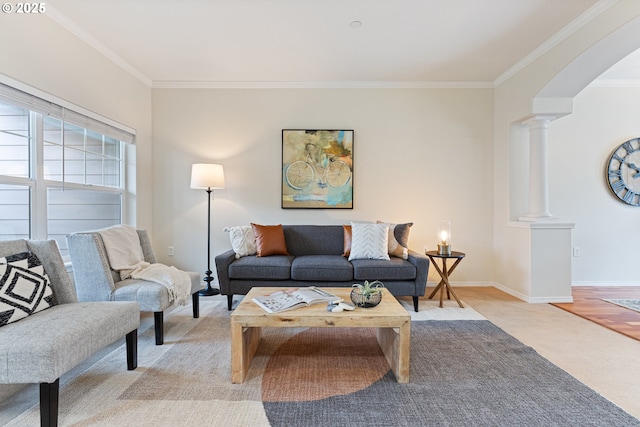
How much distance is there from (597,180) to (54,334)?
5754mm

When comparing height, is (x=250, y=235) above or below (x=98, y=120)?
below

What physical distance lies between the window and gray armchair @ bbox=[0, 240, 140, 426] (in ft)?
2.31

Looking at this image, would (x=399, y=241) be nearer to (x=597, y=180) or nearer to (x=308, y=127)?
(x=308, y=127)

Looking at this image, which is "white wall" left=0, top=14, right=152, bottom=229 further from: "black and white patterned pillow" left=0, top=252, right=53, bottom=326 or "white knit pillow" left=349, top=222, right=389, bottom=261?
"white knit pillow" left=349, top=222, right=389, bottom=261

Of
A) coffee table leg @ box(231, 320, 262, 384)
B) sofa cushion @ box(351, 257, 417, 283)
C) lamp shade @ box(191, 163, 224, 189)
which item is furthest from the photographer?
lamp shade @ box(191, 163, 224, 189)

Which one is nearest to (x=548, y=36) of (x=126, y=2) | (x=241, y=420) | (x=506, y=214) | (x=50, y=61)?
(x=506, y=214)

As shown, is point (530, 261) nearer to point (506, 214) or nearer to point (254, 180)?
point (506, 214)

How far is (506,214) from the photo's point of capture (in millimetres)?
4031

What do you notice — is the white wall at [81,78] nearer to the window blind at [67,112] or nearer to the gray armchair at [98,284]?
the window blind at [67,112]

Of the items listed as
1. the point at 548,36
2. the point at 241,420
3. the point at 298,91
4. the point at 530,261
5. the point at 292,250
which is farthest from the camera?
the point at 298,91

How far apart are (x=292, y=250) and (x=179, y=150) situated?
1.99m

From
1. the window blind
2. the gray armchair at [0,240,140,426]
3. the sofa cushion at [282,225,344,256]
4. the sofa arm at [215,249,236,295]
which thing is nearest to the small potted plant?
the gray armchair at [0,240,140,426]

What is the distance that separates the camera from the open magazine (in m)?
2.04

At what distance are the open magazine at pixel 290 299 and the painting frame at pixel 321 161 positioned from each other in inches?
78.3
